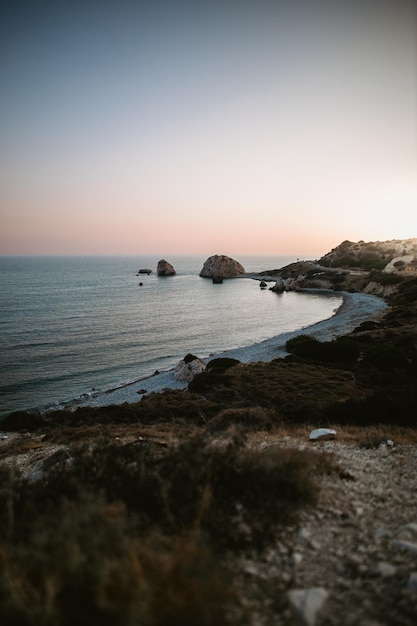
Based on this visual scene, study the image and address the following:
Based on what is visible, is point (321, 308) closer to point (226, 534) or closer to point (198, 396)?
point (198, 396)

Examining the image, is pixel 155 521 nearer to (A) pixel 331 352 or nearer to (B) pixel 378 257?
(A) pixel 331 352

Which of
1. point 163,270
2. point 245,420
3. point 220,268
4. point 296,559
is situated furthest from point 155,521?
point 163,270

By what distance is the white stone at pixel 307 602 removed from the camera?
320 centimetres

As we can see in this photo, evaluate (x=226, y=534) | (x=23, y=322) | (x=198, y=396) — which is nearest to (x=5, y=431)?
(x=198, y=396)

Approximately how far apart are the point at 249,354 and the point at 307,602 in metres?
35.2

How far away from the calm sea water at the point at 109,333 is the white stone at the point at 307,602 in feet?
89.0

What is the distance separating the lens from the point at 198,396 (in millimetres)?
21828

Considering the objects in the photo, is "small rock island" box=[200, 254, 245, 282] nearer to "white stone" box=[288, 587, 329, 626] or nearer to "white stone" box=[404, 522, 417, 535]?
"white stone" box=[404, 522, 417, 535]

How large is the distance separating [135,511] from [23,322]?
5671cm

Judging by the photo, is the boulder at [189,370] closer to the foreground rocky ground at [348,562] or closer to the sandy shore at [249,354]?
the sandy shore at [249,354]

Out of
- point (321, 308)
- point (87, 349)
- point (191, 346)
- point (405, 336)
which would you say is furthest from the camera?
point (321, 308)

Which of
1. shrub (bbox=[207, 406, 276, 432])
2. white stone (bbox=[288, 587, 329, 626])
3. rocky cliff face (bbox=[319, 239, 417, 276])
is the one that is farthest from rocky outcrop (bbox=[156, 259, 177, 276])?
white stone (bbox=[288, 587, 329, 626])

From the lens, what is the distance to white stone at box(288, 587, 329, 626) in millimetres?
3195

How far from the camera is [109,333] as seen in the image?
49.0 metres
